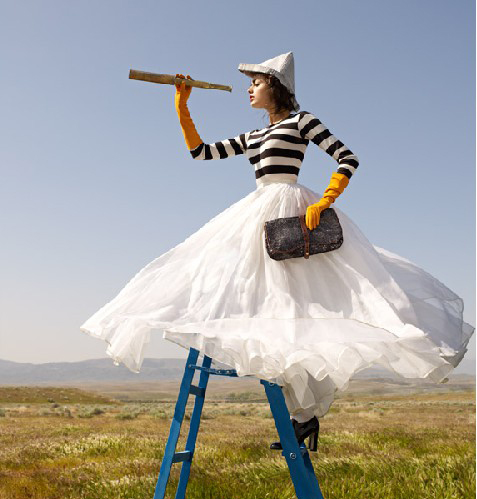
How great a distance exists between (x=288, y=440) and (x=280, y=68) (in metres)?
2.78

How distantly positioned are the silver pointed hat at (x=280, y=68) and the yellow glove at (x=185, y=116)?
1.60 ft

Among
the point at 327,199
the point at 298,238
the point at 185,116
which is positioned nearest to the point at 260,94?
the point at 185,116

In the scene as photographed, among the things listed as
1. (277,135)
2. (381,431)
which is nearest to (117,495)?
(277,135)

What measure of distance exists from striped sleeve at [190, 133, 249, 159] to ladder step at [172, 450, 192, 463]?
236 centimetres

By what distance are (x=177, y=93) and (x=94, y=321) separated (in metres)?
1.92

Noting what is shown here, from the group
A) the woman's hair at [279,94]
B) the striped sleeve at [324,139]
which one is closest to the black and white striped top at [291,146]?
the striped sleeve at [324,139]

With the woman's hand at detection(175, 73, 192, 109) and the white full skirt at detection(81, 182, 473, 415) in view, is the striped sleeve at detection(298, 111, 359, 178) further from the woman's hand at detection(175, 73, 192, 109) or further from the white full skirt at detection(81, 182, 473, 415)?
the woman's hand at detection(175, 73, 192, 109)

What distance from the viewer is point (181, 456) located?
3994 mm

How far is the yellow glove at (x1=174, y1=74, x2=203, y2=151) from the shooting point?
4.47 m

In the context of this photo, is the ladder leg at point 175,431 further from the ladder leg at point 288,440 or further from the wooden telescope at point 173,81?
the wooden telescope at point 173,81

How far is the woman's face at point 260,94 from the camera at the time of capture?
176 inches

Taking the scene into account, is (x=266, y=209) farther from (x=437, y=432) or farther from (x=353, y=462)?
(x=437, y=432)

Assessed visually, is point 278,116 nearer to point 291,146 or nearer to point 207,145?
point 291,146

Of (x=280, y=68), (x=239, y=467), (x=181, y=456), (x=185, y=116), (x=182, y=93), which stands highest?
(x=280, y=68)
